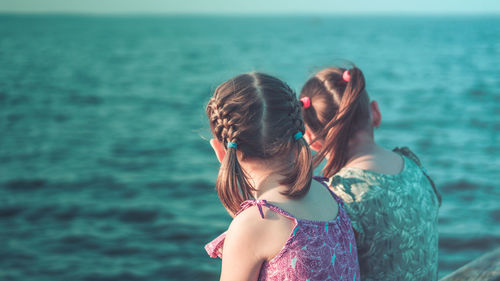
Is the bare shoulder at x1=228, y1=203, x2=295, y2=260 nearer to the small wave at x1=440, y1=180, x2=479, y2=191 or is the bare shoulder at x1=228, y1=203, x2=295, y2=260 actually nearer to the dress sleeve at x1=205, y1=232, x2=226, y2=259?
the dress sleeve at x1=205, y1=232, x2=226, y2=259

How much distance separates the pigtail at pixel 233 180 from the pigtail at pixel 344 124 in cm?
68

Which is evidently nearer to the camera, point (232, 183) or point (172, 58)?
point (232, 183)

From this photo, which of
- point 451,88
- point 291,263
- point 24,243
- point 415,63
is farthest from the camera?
point 415,63

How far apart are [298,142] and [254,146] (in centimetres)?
15

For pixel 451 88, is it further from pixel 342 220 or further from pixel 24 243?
pixel 342 220

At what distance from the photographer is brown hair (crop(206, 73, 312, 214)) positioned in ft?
5.19

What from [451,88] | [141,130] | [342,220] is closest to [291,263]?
[342,220]

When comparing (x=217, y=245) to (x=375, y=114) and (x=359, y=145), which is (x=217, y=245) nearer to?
(x=359, y=145)

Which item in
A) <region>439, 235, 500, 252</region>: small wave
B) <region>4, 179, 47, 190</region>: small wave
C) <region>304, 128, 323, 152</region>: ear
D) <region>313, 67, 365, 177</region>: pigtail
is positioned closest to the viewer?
<region>313, 67, 365, 177</region>: pigtail

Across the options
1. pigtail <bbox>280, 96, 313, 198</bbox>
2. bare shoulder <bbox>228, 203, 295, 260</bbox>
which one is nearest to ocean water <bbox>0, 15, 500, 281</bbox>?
pigtail <bbox>280, 96, 313, 198</bbox>

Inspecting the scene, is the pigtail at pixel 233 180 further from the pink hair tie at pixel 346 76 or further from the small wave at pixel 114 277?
the small wave at pixel 114 277

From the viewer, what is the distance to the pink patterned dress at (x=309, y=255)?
4.84 feet

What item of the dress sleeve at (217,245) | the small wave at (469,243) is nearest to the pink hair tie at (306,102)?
the dress sleeve at (217,245)

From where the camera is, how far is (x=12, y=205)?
23.3 ft
